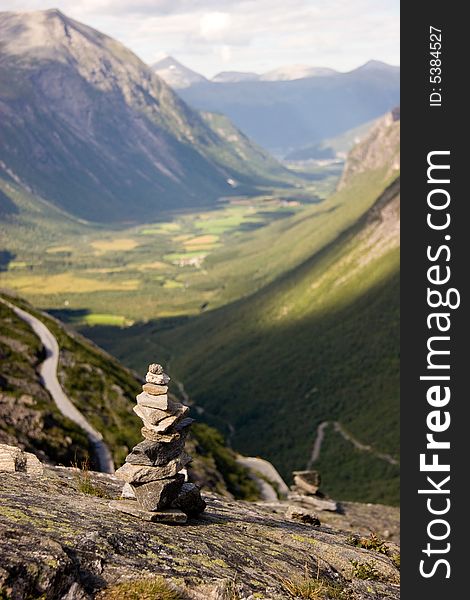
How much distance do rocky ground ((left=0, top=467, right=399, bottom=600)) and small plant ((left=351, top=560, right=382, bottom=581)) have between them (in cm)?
4

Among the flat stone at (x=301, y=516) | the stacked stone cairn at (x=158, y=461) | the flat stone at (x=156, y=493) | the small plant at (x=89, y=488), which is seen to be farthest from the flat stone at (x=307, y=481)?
the flat stone at (x=156, y=493)

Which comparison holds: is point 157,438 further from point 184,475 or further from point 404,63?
point 404,63

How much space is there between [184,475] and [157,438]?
1.99 meters

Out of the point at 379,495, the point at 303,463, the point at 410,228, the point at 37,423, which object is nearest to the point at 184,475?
the point at 410,228

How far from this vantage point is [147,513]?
2528 centimetres

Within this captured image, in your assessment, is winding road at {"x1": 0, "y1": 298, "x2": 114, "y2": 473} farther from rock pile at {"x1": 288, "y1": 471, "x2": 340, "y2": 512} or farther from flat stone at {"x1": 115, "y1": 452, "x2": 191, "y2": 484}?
flat stone at {"x1": 115, "y1": 452, "x2": 191, "y2": 484}

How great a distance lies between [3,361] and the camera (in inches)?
3295

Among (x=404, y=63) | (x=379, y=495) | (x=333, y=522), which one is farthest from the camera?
(x=379, y=495)

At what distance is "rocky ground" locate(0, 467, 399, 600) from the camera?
782 inches

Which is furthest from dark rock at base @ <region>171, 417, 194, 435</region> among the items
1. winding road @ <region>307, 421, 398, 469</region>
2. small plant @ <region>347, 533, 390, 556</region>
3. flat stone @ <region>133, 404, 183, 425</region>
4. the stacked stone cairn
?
winding road @ <region>307, 421, 398, 469</region>

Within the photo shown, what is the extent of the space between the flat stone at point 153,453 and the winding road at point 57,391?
4035cm

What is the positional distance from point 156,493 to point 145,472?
0.86 meters

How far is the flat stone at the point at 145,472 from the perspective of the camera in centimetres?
2575

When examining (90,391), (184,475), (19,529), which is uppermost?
(90,391)
